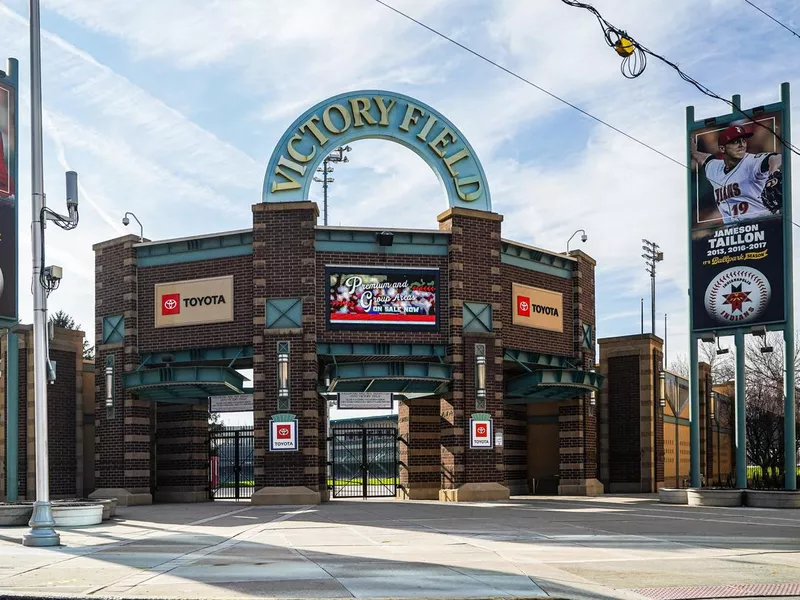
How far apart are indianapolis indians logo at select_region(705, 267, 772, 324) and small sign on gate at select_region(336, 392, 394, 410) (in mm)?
11096

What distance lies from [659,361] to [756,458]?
28.4 metres

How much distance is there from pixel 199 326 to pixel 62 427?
26.0 ft

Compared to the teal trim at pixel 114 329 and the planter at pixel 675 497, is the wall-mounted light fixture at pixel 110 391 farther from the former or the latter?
the planter at pixel 675 497

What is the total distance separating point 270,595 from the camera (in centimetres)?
1188

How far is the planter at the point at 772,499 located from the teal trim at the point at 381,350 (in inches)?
418

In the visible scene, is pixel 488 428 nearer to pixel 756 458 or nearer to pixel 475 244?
pixel 475 244

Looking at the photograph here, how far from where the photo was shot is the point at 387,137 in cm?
3500

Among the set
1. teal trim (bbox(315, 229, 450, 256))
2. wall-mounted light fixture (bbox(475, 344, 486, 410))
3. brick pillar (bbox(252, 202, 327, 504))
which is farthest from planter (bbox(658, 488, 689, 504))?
brick pillar (bbox(252, 202, 327, 504))

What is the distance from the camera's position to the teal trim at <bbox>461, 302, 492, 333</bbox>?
3416cm

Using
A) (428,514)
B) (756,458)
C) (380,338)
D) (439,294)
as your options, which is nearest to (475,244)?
(439,294)

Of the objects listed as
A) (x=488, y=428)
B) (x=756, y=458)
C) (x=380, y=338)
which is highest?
(x=380, y=338)

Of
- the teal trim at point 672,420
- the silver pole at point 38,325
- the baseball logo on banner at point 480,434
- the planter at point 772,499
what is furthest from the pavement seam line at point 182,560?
the teal trim at point 672,420

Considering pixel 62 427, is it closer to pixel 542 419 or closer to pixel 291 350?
pixel 291 350

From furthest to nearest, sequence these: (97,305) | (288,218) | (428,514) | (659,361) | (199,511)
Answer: (659,361) < (97,305) < (288,218) < (199,511) < (428,514)
